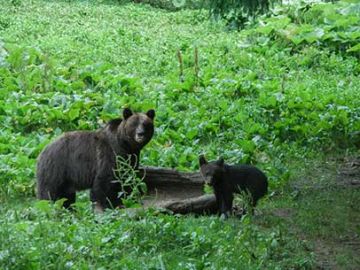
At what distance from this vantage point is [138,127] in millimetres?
10812

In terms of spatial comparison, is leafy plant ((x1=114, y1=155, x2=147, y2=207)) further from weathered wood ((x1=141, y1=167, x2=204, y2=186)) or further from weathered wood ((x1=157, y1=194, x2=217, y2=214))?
weathered wood ((x1=141, y1=167, x2=204, y2=186))

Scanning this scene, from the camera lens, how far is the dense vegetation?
8.81 m

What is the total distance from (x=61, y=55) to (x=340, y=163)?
822 centimetres

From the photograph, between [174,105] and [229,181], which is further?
[174,105]

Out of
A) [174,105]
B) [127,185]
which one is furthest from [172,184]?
[174,105]

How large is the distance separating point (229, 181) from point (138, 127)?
1302mm

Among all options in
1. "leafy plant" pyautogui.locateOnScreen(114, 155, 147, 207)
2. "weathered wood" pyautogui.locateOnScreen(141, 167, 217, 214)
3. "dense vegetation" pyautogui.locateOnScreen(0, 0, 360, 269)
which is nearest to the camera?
"dense vegetation" pyautogui.locateOnScreen(0, 0, 360, 269)

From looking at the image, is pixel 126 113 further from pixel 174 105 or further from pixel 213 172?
pixel 174 105

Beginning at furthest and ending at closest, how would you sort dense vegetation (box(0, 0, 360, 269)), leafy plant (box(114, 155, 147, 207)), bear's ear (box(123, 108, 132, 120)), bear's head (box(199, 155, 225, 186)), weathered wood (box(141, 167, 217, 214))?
weathered wood (box(141, 167, 217, 214)), bear's ear (box(123, 108, 132, 120)), bear's head (box(199, 155, 225, 186)), leafy plant (box(114, 155, 147, 207)), dense vegetation (box(0, 0, 360, 269))

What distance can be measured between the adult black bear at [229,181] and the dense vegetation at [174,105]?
48cm

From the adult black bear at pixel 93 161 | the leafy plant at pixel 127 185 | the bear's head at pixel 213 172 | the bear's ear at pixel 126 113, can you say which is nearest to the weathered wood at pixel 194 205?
the bear's head at pixel 213 172

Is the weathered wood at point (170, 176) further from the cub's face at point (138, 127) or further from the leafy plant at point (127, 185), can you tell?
the cub's face at point (138, 127)

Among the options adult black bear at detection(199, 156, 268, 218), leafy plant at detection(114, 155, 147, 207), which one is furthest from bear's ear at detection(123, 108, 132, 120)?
adult black bear at detection(199, 156, 268, 218)

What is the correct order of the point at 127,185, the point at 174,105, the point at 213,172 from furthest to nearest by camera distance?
the point at 174,105
the point at 213,172
the point at 127,185
